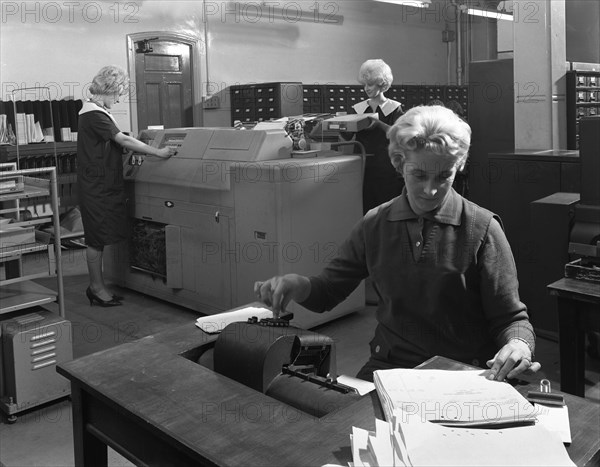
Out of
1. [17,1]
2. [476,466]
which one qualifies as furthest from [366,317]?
[17,1]

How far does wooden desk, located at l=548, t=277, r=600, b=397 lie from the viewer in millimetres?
2523

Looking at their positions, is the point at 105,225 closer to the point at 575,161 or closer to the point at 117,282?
the point at 117,282

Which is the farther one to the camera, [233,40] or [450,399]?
[233,40]

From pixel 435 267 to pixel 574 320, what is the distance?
987mm

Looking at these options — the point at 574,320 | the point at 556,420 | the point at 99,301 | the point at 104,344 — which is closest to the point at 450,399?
the point at 556,420

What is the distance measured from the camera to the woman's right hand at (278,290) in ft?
6.09

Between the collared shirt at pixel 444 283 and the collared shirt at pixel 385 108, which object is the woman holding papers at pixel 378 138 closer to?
the collared shirt at pixel 385 108

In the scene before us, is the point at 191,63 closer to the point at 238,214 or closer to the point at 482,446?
the point at 238,214

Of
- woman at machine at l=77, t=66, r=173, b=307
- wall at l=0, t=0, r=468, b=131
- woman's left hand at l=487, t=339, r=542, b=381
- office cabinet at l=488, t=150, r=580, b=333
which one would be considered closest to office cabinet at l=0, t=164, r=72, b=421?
woman at machine at l=77, t=66, r=173, b=307

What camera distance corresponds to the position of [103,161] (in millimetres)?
4402

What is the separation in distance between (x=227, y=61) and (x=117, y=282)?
408cm

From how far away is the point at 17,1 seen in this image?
6371 millimetres

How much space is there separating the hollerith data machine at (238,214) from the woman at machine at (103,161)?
18 cm

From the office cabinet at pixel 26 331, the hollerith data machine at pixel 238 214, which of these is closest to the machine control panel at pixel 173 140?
the hollerith data machine at pixel 238 214
